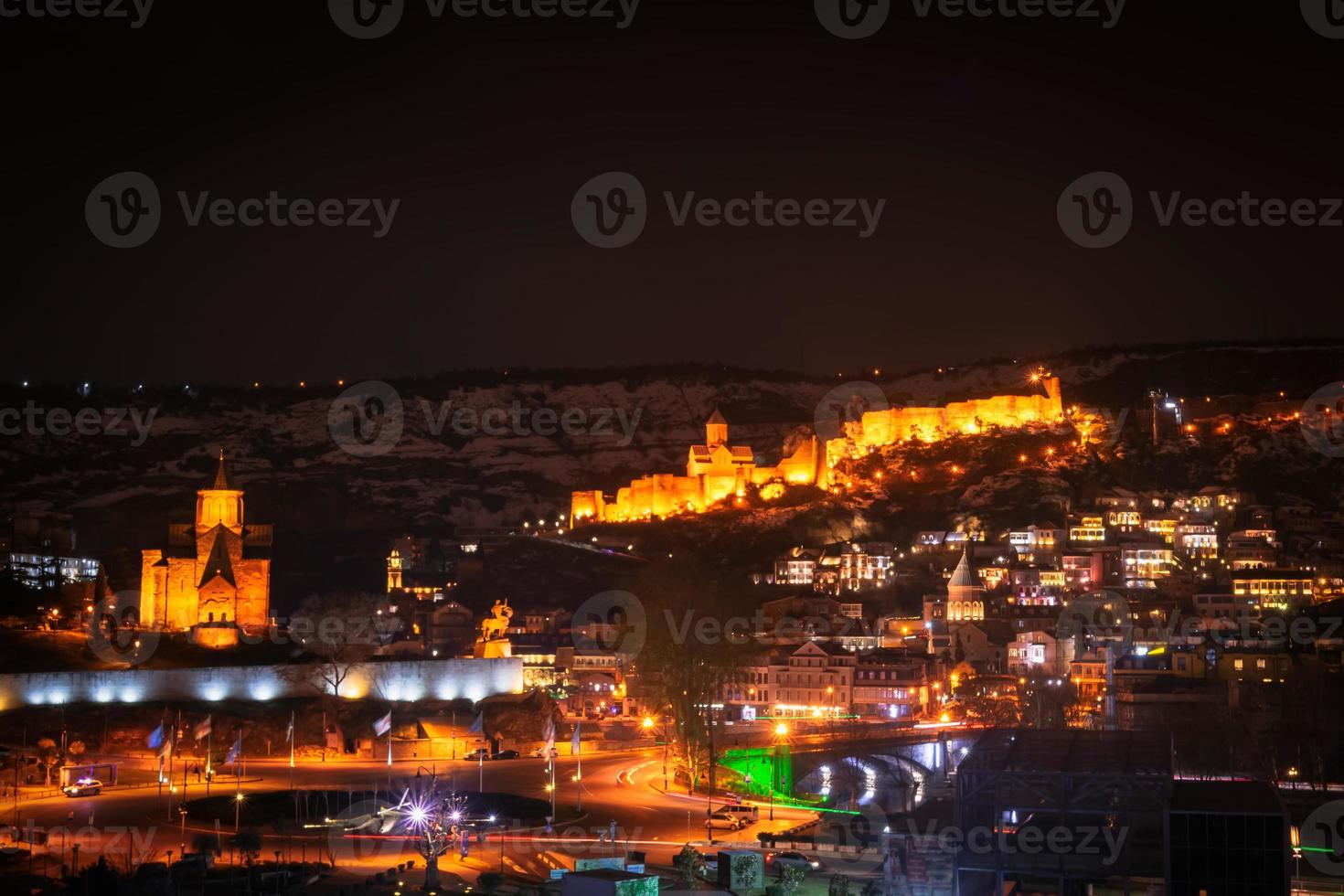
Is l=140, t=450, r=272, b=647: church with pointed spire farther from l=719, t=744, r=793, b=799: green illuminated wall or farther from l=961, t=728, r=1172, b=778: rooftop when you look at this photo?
l=961, t=728, r=1172, b=778: rooftop

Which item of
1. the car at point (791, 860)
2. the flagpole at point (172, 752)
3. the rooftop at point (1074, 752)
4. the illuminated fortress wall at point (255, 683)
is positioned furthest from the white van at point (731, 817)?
the illuminated fortress wall at point (255, 683)

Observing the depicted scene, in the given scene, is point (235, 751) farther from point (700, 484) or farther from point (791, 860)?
point (700, 484)

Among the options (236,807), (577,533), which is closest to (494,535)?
(577,533)

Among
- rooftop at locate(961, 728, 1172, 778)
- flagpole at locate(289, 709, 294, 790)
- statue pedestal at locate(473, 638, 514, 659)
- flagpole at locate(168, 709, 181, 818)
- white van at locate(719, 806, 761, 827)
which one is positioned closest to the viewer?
rooftop at locate(961, 728, 1172, 778)

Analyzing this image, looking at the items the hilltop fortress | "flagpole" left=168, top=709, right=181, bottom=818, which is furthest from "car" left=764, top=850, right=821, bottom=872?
the hilltop fortress

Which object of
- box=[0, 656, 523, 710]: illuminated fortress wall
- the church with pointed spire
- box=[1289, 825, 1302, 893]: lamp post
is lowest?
box=[1289, 825, 1302, 893]: lamp post

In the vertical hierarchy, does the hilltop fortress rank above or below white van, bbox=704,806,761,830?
above
